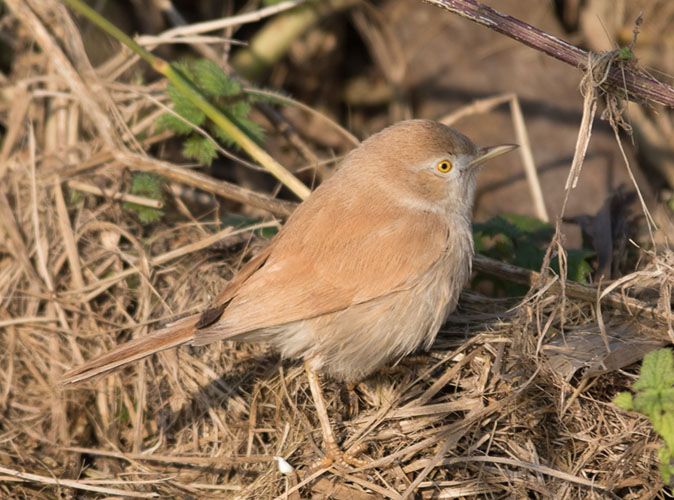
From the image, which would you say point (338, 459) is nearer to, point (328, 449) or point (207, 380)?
point (328, 449)

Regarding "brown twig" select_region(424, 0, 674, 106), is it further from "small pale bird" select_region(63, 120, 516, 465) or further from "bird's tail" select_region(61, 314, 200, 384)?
"bird's tail" select_region(61, 314, 200, 384)

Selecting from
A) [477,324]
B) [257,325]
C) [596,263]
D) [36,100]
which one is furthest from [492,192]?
[36,100]

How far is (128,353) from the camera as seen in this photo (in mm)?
3523

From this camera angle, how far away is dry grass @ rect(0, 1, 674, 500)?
11.2 feet

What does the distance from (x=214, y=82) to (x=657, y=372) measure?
305 cm

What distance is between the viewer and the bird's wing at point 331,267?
3506 millimetres

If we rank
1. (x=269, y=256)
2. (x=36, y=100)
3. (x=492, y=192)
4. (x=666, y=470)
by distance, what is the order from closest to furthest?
(x=666, y=470) → (x=269, y=256) → (x=36, y=100) → (x=492, y=192)

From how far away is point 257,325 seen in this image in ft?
11.4

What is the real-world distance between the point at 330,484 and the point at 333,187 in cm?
152

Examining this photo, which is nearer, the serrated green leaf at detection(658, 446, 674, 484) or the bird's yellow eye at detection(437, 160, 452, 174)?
the serrated green leaf at detection(658, 446, 674, 484)

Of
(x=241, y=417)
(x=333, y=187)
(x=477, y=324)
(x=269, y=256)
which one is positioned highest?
(x=333, y=187)

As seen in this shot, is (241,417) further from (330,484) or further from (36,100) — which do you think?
(36,100)

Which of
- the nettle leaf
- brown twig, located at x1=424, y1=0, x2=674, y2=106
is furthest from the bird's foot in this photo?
brown twig, located at x1=424, y1=0, x2=674, y2=106

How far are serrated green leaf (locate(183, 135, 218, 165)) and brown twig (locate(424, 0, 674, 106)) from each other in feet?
5.72
